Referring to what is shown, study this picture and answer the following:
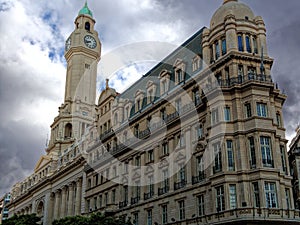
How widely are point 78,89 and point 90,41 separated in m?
15.4

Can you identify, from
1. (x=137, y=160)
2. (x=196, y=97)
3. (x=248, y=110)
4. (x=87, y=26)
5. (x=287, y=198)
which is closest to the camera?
(x=287, y=198)

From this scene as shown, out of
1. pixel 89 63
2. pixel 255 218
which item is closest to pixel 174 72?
pixel 255 218

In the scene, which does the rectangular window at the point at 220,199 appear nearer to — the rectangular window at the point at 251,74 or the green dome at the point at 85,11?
the rectangular window at the point at 251,74

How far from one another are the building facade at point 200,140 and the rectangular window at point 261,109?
12 cm

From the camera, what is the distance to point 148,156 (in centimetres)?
5938

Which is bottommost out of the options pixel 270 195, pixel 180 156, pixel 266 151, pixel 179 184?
pixel 270 195

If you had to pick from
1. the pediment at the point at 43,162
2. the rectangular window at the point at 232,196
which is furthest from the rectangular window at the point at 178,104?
the pediment at the point at 43,162

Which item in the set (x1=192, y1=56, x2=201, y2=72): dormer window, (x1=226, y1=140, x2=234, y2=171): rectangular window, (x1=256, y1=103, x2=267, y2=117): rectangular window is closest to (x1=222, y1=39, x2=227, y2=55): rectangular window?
(x1=192, y1=56, x2=201, y2=72): dormer window

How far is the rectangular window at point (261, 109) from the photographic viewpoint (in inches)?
1825

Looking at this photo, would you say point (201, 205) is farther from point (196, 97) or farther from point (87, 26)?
point (87, 26)

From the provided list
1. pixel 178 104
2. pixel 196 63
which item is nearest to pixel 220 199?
pixel 178 104

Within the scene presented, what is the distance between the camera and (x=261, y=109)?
46.6 m

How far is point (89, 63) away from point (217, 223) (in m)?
83.4

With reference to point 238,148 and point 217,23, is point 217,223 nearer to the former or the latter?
point 238,148
